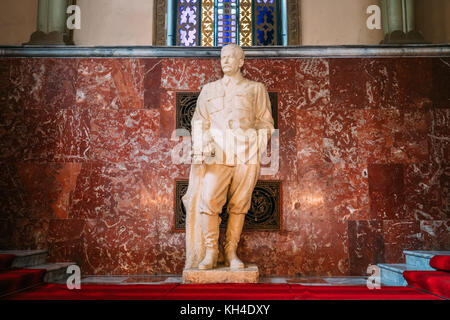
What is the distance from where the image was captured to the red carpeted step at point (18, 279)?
315 cm

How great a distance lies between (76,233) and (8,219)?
2.91 feet

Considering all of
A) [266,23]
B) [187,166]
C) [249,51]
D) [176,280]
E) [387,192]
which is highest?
[266,23]

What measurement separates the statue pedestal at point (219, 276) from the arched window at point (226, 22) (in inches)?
164

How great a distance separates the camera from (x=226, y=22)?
657cm

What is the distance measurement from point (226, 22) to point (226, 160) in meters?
3.69

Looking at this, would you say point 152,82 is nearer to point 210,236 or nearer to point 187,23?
point 187,23

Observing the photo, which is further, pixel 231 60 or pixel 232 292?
pixel 231 60

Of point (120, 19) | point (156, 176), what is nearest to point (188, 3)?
point (120, 19)

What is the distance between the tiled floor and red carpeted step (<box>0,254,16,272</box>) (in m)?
0.75

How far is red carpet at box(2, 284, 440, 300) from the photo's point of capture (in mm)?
2934

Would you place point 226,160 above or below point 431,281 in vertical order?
above

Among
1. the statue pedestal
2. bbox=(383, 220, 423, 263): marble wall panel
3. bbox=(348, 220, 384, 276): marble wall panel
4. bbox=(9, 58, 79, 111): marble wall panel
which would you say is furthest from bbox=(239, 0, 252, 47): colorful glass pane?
the statue pedestal

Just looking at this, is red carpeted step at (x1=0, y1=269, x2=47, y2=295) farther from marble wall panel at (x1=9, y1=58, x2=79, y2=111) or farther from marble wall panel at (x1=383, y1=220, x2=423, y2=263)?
marble wall panel at (x1=383, y1=220, x2=423, y2=263)

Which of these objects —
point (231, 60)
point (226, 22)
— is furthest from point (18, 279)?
point (226, 22)
